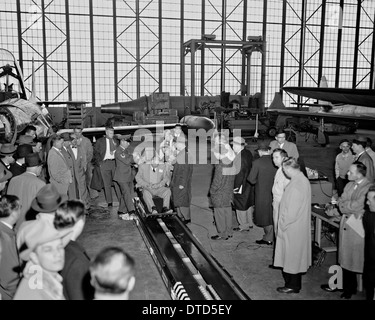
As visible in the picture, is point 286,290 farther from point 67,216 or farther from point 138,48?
point 138,48

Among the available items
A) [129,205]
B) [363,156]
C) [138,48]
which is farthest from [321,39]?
[129,205]

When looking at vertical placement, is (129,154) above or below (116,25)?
below

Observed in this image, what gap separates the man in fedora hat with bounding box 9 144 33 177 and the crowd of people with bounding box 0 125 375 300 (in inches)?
0.9

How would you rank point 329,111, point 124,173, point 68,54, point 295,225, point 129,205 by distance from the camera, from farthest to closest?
point 68,54
point 329,111
point 129,205
point 124,173
point 295,225

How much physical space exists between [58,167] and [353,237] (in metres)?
5.84

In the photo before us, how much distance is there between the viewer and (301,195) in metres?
5.53

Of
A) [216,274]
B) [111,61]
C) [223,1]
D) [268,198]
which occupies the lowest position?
[216,274]

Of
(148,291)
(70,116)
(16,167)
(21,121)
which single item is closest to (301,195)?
(148,291)

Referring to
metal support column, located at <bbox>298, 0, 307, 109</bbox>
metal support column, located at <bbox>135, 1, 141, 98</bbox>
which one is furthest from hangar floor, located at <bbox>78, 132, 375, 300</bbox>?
metal support column, located at <bbox>298, 0, 307, 109</bbox>

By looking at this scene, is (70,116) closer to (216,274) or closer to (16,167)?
(16,167)

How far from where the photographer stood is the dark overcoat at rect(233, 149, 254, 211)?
8.27 metres

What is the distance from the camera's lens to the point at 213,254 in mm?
7363

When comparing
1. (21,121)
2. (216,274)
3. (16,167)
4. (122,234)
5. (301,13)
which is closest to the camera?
(216,274)
